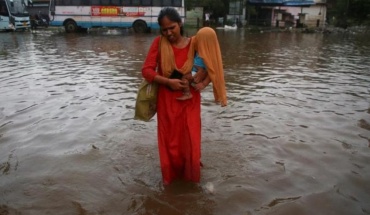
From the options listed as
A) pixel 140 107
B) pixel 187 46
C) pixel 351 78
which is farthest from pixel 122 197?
pixel 351 78

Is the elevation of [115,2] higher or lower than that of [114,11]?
higher

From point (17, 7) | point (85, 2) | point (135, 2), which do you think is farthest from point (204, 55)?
point (17, 7)

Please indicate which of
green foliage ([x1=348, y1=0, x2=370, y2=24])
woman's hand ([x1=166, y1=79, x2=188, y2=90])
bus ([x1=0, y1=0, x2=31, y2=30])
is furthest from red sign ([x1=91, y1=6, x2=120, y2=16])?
green foliage ([x1=348, y1=0, x2=370, y2=24])

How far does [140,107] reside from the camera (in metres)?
2.96

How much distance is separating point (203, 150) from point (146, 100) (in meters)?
1.39

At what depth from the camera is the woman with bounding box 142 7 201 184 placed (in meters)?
2.72

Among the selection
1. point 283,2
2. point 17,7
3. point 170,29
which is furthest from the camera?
point 283,2

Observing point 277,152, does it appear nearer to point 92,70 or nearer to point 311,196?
point 311,196

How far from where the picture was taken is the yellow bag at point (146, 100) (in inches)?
114

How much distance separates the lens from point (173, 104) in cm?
287

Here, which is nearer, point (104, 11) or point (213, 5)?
point (104, 11)

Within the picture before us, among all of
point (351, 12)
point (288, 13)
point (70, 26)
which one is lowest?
point (70, 26)

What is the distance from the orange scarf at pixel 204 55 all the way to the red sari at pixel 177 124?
5 cm

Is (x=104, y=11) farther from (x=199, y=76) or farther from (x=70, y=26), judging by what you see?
(x=199, y=76)
